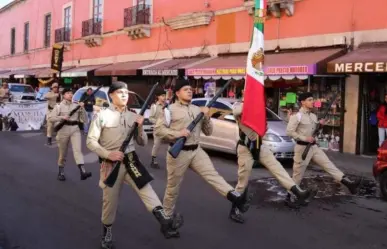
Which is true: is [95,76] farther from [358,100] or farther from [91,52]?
[358,100]

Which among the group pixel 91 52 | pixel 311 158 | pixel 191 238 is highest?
pixel 91 52

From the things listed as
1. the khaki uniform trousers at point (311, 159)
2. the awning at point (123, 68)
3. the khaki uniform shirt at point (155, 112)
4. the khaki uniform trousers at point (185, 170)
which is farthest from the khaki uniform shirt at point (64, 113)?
the awning at point (123, 68)

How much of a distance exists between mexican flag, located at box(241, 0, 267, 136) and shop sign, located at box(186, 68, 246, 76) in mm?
8398

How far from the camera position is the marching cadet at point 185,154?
18.3ft

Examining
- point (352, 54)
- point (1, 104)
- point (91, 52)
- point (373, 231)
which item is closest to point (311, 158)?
point (373, 231)

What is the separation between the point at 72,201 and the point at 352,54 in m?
8.69

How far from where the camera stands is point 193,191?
8195 millimetres

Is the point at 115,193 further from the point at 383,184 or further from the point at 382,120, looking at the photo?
the point at 382,120

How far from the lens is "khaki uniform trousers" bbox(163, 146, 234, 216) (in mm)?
5578

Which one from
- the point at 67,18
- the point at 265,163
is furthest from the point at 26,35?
the point at 265,163

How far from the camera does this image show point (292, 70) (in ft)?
44.3

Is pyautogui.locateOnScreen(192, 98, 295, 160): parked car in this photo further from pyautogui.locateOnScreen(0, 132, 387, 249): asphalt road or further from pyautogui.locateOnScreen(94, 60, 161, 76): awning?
pyautogui.locateOnScreen(94, 60, 161, 76): awning

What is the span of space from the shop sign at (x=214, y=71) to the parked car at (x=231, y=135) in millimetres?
2644

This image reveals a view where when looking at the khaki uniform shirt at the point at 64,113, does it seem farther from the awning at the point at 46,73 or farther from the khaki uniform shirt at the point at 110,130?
the awning at the point at 46,73
